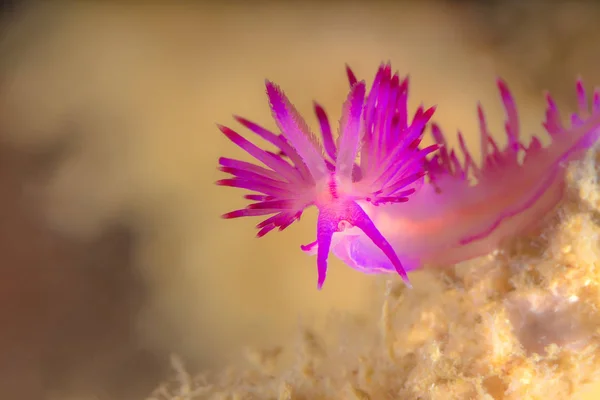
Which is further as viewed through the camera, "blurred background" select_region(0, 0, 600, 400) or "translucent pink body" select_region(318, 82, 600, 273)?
"blurred background" select_region(0, 0, 600, 400)

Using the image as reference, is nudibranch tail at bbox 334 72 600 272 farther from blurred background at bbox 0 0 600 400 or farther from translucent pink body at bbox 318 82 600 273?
blurred background at bbox 0 0 600 400

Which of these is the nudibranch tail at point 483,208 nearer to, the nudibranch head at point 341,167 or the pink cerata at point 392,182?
the pink cerata at point 392,182

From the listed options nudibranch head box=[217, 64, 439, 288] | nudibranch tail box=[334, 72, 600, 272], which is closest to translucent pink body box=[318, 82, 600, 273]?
nudibranch tail box=[334, 72, 600, 272]

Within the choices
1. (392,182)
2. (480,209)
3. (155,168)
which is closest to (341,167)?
(392,182)

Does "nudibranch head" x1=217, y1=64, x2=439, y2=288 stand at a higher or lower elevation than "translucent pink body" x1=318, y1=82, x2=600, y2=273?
higher

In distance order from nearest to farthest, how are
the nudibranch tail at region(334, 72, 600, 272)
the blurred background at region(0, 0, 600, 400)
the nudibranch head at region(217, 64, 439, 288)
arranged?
the nudibranch head at region(217, 64, 439, 288)
the nudibranch tail at region(334, 72, 600, 272)
the blurred background at region(0, 0, 600, 400)

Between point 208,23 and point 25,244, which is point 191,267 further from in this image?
point 208,23

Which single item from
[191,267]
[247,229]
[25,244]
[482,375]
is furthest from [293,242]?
[482,375]

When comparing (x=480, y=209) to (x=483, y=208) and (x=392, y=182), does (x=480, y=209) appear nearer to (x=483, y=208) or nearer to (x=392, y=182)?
(x=483, y=208)

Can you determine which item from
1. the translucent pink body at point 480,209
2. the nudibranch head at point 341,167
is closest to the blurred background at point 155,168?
the translucent pink body at point 480,209
